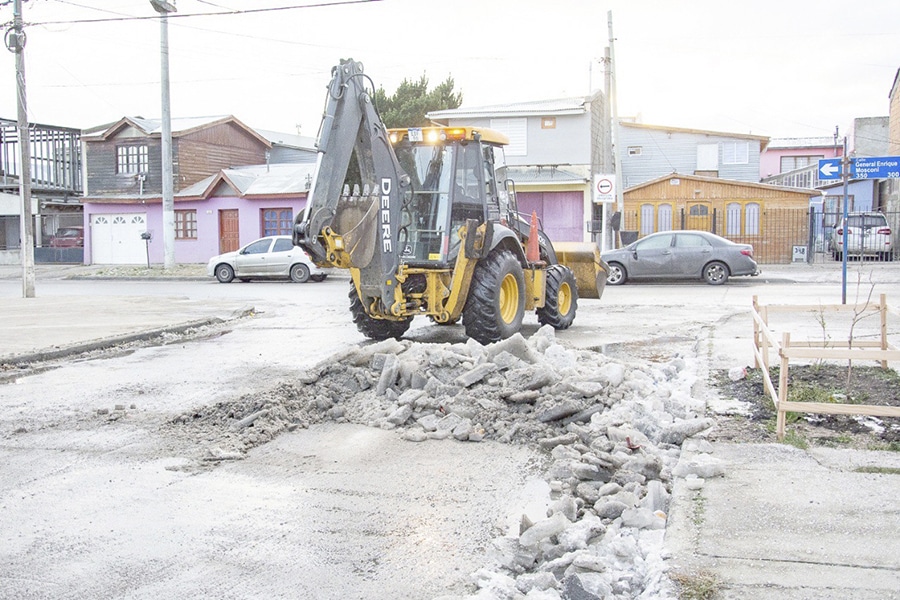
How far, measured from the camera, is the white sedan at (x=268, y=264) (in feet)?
94.2

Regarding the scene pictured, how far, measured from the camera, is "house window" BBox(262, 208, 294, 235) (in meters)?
38.2

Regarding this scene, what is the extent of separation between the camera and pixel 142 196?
40.1 metres

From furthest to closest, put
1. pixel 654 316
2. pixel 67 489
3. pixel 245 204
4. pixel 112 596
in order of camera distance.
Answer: pixel 245 204 → pixel 654 316 → pixel 67 489 → pixel 112 596

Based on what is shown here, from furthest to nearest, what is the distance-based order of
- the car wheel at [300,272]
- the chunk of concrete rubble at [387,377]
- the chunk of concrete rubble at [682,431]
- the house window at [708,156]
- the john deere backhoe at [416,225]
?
the house window at [708,156], the car wheel at [300,272], the john deere backhoe at [416,225], the chunk of concrete rubble at [387,377], the chunk of concrete rubble at [682,431]

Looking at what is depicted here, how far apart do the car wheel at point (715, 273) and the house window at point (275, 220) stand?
62.4 feet

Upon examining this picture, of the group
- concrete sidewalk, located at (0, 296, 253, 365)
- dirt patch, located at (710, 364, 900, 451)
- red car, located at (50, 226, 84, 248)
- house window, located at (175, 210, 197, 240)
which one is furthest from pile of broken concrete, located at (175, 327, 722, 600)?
red car, located at (50, 226, 84, 248)

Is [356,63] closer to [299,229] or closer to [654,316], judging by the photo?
[299,229]

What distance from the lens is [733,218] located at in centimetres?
3481

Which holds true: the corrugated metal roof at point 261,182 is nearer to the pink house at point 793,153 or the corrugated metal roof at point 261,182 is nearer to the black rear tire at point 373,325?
the black rear tire at point 373,325

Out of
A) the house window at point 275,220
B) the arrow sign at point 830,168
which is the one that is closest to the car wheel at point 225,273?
the house window at point 275,220

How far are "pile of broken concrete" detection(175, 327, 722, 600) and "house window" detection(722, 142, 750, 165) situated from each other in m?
35.6

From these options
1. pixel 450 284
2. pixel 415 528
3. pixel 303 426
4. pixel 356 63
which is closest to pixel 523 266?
pixel 450 284

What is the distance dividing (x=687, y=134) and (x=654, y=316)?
29.8 m

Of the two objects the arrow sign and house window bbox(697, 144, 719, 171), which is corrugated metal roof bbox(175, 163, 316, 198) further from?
the arrow sign
